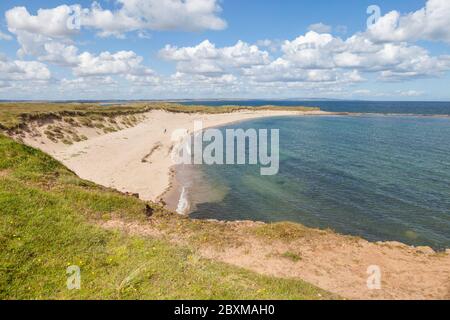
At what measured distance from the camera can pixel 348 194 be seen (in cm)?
4022

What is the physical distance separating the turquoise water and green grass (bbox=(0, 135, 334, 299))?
51.1 feet

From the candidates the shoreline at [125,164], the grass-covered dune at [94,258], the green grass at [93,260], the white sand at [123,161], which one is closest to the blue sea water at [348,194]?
the shoreline at [125,164]

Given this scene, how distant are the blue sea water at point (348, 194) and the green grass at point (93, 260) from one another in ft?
50.5

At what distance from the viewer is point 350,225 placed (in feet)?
101

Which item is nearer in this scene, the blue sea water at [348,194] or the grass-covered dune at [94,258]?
the grass-covered dune at [94,258]

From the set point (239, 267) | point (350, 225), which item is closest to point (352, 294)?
point (239, 267)

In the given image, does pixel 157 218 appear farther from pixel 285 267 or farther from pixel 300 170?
pixel 300 170

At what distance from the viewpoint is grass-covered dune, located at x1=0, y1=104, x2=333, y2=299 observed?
1348 centimetres

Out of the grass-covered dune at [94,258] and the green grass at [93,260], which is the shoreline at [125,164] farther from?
the green grass at [93,260]

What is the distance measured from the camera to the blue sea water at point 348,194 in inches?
1216

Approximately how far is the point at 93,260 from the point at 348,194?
32830mm

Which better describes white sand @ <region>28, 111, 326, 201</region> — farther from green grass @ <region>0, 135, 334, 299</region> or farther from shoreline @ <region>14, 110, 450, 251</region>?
green grass @ <region>0, 135, 334, 299</region>

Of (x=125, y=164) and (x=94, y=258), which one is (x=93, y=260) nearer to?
(x=94, y=258)
